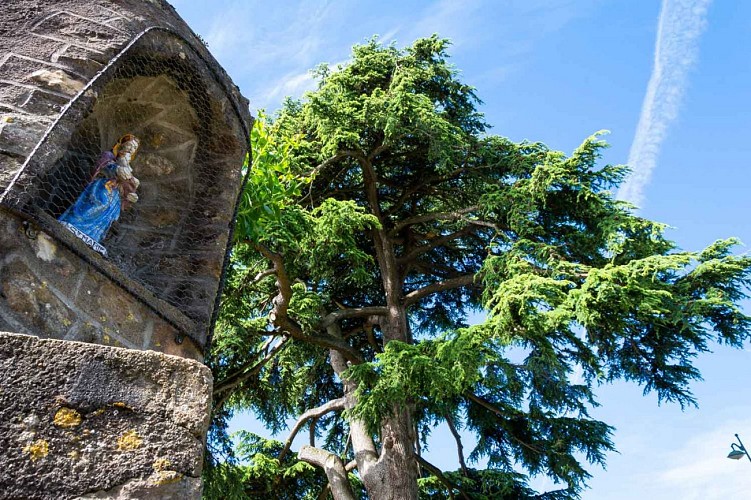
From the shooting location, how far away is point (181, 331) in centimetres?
245

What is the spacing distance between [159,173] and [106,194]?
1.29ft

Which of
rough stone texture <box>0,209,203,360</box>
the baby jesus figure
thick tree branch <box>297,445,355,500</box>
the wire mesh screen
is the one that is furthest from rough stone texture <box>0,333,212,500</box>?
thick tree branch <box>297,445,355,500</box>

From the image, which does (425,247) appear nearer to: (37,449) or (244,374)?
(244,374)

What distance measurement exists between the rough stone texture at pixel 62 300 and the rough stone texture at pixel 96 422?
336mm

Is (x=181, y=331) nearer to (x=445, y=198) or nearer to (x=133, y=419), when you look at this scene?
(x=133, y=419)

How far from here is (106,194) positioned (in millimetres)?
2658

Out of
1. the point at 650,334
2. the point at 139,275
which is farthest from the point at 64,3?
the point at 650,334

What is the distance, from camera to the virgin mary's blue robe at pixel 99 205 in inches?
99.4

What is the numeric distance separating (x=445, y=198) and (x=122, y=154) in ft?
31.3

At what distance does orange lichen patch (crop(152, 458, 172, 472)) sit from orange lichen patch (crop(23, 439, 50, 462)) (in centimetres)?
24

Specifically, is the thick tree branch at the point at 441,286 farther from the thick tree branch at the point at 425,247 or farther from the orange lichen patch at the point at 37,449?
the orange lichen patch at the point at 37,449

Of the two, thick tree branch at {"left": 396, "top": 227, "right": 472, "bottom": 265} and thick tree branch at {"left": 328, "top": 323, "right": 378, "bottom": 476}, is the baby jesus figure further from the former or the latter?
thick tree branch at {"left": 396, "top": 227, "right": 472, "bottom": 265}

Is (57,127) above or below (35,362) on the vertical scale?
above

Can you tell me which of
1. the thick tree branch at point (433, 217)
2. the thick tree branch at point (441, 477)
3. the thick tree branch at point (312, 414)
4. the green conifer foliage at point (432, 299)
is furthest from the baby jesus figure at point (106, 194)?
the thick tree branch at point (441, 477)
